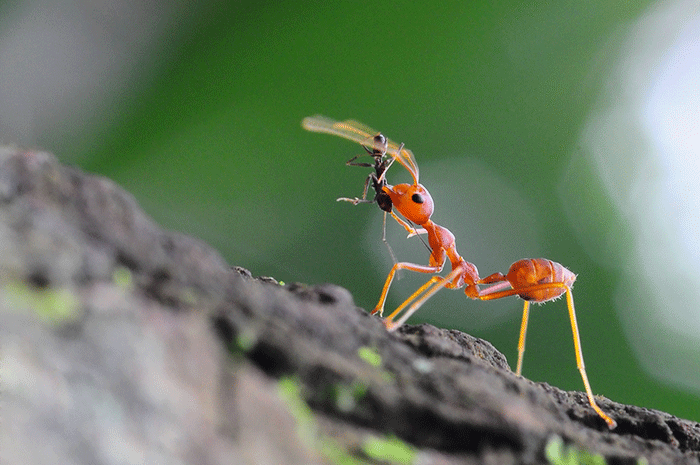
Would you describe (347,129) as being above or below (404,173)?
below

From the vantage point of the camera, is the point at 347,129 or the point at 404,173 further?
the point at 404,173

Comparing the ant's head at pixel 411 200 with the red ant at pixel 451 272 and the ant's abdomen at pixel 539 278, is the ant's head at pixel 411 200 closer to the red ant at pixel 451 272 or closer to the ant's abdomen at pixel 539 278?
the red ant at pixel 451 272

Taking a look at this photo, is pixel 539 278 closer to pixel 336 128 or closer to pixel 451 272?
pixel 451 272

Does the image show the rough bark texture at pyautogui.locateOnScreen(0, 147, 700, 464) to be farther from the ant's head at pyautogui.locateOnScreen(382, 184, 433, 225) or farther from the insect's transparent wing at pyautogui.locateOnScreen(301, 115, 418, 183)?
the ant's head at pyautogui.locateOnScreen(382, 184, 433, 225)

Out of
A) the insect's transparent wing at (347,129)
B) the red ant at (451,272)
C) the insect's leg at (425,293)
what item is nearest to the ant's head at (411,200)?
the red ant at (451,272)

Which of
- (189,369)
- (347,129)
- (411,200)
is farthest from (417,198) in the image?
(189,369)

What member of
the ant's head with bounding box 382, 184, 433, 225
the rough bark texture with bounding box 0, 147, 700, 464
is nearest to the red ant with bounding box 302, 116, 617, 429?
the ant's head with bounding box 382, 184, 433, 225

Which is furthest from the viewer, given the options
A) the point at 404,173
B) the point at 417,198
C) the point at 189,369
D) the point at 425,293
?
the point at 404,173

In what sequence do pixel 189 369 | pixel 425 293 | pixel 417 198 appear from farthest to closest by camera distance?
pixel 417 198, pixel 425 293, pixel 189 369
